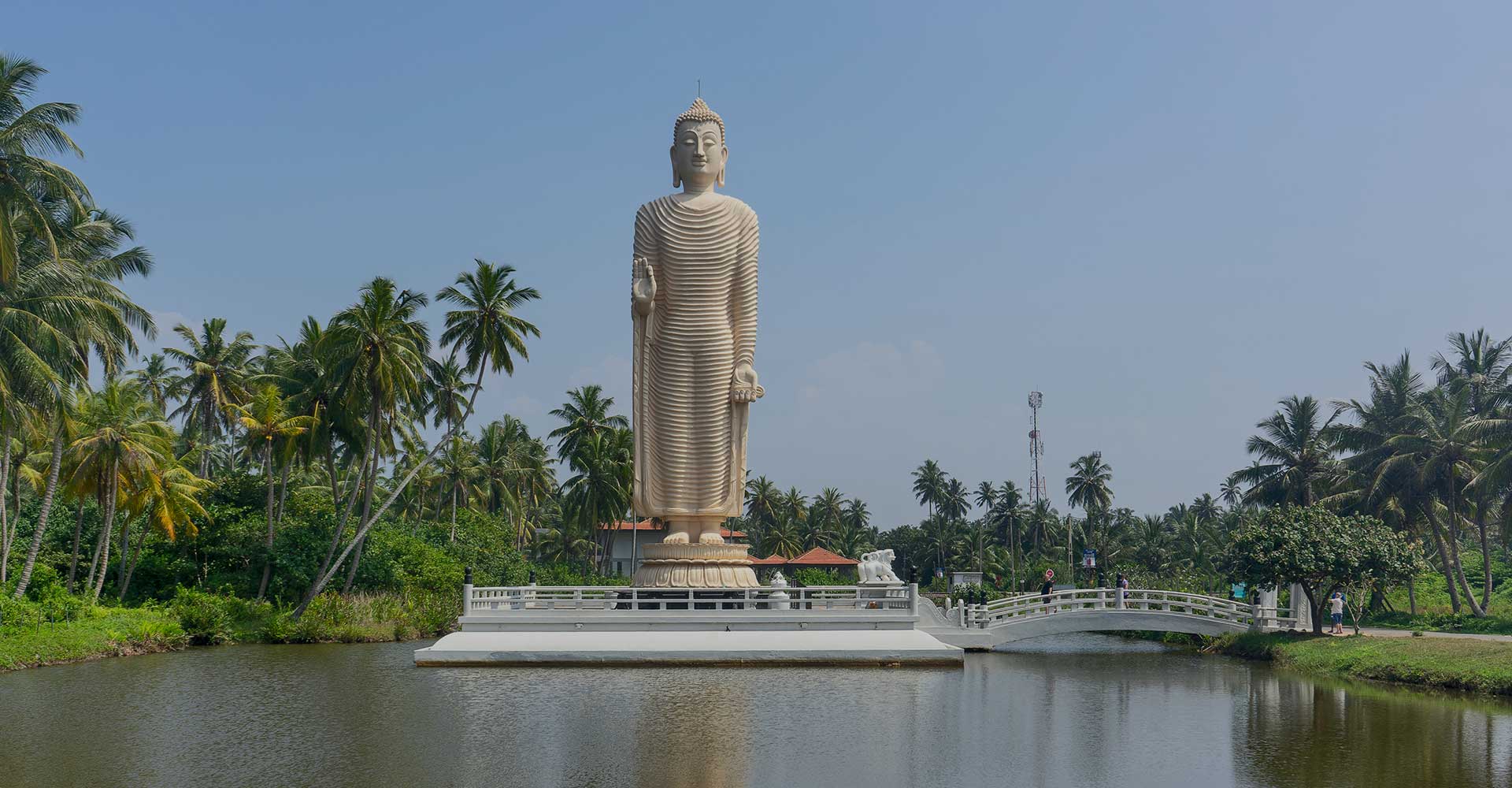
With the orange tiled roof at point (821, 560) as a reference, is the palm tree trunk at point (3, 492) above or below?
above

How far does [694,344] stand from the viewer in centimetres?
3092

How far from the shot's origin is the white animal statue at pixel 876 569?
31.1 meters

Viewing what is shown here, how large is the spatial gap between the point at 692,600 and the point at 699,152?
12350 mm

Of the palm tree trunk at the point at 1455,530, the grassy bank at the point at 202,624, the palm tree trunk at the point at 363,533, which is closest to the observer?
the grassy bank at the point at 202,624

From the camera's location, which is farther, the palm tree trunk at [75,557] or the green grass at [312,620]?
the palm tree trunk at [75,557]

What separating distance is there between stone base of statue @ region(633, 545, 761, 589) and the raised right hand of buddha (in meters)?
6.50

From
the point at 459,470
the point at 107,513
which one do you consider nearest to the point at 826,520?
the point at 459,470

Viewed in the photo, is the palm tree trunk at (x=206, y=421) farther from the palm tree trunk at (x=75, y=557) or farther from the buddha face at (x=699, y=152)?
the buddha face at (x=699, y=152)

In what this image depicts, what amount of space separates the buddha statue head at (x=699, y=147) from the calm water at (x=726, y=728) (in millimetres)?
14437

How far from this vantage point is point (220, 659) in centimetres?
2572

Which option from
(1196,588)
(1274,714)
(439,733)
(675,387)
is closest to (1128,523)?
(1196,588)

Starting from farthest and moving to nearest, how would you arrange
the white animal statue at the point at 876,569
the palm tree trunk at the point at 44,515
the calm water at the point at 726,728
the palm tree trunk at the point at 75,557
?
1. the white animal statue at the point at 876,569
2. the palm tree trunk at the point at 75,557
3. the palm tree trunk at the point at 44,515
4. the calm water at the point at 726,728

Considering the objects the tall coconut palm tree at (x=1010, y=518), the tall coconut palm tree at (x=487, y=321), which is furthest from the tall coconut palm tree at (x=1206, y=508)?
the tall coconut palm tree at (x=487, y=321)

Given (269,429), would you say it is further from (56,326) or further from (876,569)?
(876,569)
